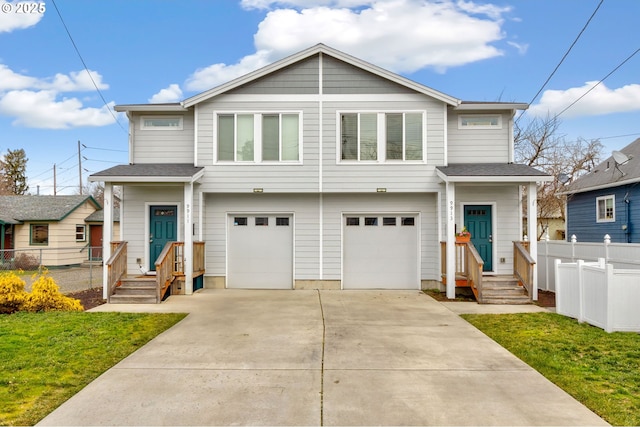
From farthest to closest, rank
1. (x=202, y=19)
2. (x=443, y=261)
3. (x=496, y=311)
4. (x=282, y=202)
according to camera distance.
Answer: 1. (x=202, y=19)
2. (x=282, y=202)
3. (x=443, y=261)
4. (x=496, y=311)

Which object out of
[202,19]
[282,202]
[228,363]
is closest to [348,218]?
[282,202]

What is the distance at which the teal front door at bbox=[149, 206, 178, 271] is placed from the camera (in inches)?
474

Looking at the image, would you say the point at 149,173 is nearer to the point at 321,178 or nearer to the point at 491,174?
the point at 321,178

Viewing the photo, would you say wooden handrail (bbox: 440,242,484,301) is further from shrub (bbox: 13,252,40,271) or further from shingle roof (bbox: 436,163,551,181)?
shrub (bbox: 13,252,40,271)

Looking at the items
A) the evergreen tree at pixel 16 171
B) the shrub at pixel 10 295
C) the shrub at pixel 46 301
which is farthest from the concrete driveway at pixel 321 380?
the evergreen tree at pixel 16 171

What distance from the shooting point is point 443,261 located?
11.3 metres

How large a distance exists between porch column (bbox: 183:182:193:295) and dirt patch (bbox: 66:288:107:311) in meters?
2.00

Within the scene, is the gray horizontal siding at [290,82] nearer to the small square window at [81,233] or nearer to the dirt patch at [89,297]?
the dirt patch at [89,297]

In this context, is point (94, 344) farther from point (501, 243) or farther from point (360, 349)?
point (501, 243)

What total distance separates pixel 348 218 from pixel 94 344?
770 centimetres

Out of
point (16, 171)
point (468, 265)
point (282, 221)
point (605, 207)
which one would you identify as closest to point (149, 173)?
point (282, 221)

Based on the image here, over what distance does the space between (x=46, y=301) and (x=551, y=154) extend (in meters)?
25.0

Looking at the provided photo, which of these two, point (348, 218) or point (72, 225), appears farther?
point (72, 225)
